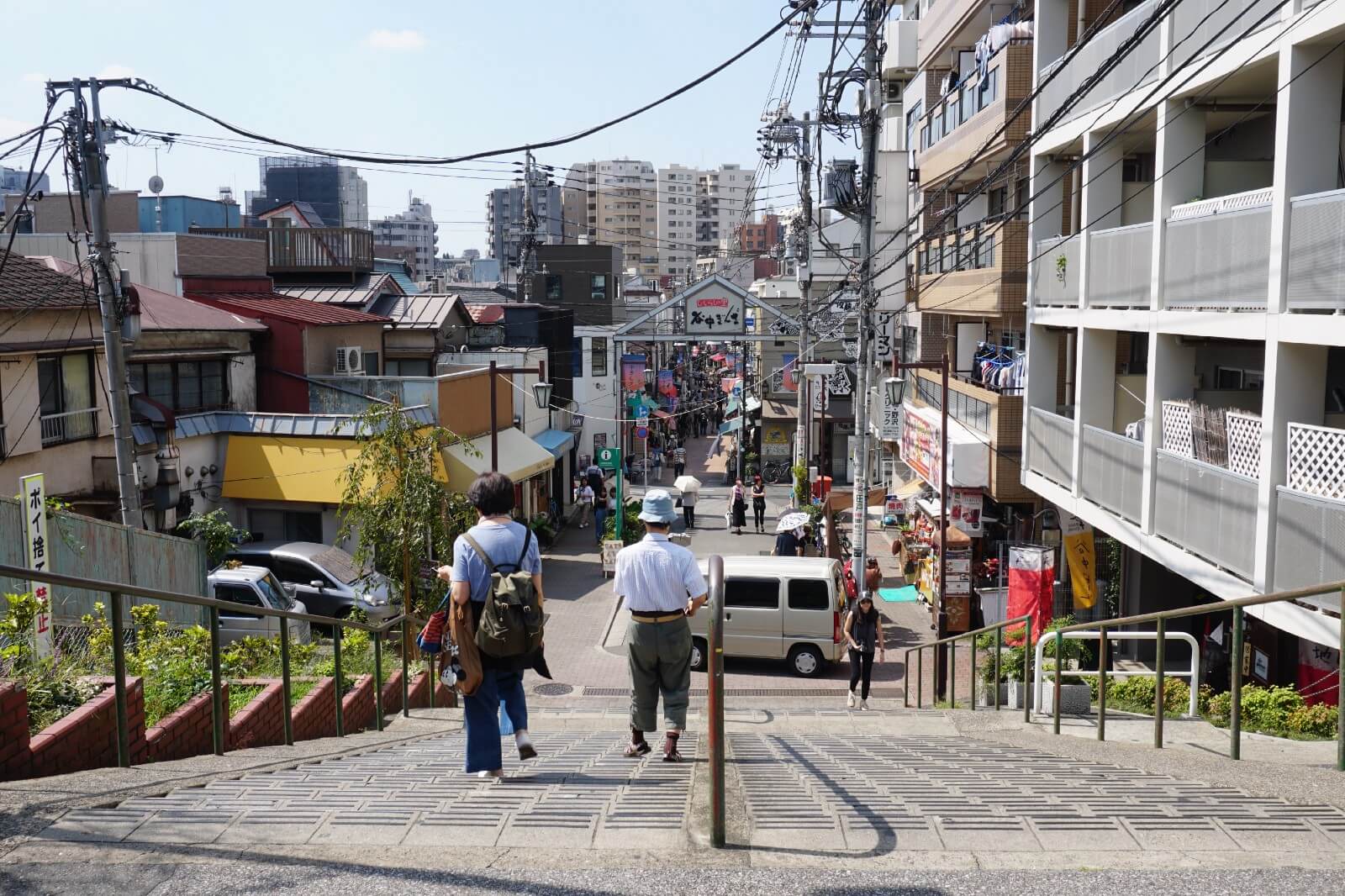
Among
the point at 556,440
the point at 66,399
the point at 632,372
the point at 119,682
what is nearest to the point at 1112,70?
the point at 119,682

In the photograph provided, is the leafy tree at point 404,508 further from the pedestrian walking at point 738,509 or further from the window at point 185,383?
the pedestrian walking at point 738,509

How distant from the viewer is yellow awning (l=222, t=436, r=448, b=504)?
71.8ft

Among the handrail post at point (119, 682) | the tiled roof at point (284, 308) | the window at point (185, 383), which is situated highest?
the tiled roof at point (284, 308)

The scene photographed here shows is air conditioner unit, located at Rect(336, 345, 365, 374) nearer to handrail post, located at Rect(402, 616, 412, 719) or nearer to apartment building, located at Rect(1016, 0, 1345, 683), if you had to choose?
apartment building, located at Rect(1016, 0, 1345, 683)

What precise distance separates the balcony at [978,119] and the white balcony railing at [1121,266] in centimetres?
194

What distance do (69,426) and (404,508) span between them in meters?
6.20

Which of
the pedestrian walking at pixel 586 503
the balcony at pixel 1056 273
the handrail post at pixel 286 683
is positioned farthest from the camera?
the pedestrian walking at pixel 586 503

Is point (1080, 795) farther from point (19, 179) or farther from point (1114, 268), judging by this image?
point (19, 179)

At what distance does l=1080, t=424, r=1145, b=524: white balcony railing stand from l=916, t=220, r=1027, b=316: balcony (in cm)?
326

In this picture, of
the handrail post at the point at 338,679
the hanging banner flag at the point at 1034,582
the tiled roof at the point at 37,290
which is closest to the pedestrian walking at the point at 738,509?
the hanging banner flag at the point at 1034,582

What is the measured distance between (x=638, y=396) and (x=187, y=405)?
3225 centimetres

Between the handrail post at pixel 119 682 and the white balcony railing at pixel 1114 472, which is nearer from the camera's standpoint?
the handrail post at pixel 119 682

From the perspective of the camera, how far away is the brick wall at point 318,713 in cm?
803

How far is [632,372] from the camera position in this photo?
161 feet
